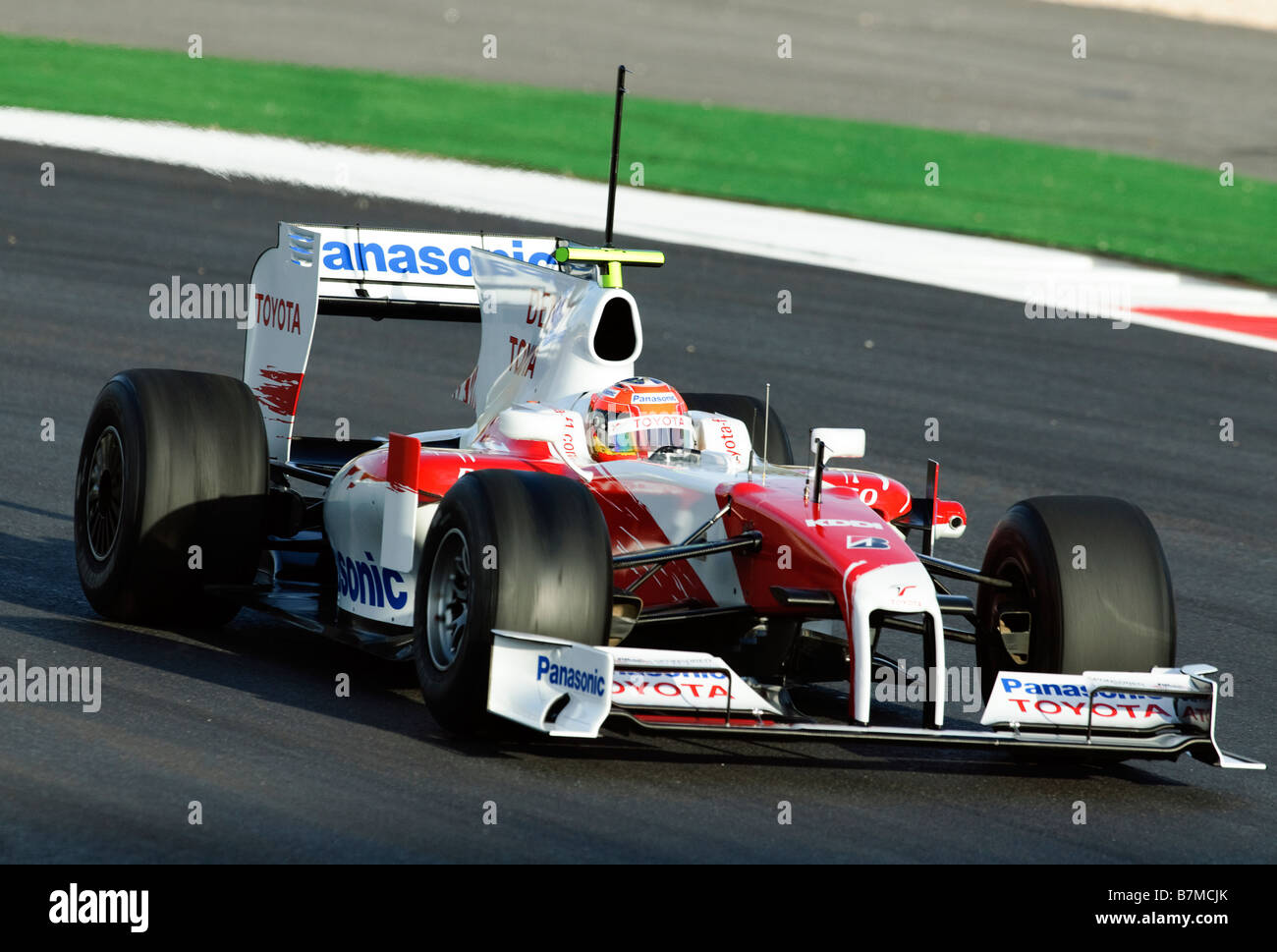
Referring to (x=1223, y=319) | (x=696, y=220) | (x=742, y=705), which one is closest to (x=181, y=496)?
(x=742, y=705)

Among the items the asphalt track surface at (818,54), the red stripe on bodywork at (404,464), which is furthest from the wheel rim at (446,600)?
the asphalt track surface at (818,54)

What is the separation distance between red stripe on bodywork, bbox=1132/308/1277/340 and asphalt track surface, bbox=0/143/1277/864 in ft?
2.56

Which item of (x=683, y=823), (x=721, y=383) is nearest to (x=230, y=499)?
(x=683, y=823)

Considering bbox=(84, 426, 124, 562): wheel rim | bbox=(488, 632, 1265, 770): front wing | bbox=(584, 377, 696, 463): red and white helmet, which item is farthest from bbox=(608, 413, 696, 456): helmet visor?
bbox=(84, 426, 124, 562): wheel rim

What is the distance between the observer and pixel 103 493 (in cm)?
855

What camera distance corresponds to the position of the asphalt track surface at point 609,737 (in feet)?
20.7

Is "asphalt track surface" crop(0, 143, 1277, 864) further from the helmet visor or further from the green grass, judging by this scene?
the green grass

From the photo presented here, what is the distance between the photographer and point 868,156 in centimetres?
2405

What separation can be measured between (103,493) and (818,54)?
2502 centimetres

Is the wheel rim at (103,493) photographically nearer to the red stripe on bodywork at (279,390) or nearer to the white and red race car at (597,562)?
the white and red race car at (597,562)

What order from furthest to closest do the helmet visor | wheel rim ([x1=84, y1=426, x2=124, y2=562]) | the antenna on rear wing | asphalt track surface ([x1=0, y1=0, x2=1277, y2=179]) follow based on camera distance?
asphalt track surface ([x1=0, y1=0, x2=1277, y2=179]), the antenna on rear wing, wheel rim ([x1=84, y1=426, x2=124, y2=562]), the helmet visor

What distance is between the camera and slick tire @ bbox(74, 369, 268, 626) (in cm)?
811

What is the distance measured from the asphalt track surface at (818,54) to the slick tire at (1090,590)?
19590mm
